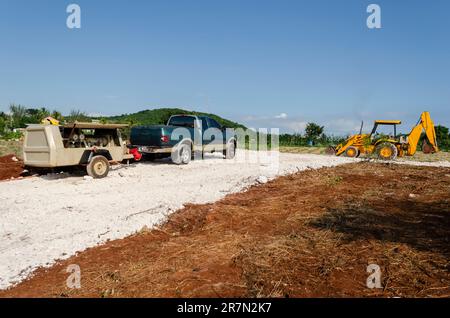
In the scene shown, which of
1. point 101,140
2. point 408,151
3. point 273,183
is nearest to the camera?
point 273,183

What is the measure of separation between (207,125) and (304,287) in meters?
12.4

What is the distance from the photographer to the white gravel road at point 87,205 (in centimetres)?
517

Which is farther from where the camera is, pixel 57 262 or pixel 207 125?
pixel 207 125

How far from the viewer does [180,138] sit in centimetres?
1456

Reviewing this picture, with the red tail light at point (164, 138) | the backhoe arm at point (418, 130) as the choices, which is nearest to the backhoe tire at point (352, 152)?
the backhoe arm at point (418, 130)

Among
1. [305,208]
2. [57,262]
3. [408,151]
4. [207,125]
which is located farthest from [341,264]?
[408,151]

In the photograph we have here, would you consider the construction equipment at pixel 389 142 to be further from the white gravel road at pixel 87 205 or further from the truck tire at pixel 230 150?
the white gravel road at pixel 87 205

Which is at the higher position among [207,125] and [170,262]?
[207,125]

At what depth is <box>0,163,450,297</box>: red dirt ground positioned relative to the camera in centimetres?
381

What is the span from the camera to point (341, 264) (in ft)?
14.3

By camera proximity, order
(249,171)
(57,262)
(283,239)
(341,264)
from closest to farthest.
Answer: (341,264), (57,262), (283,239), (249,171)

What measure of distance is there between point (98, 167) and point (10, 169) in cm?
375
